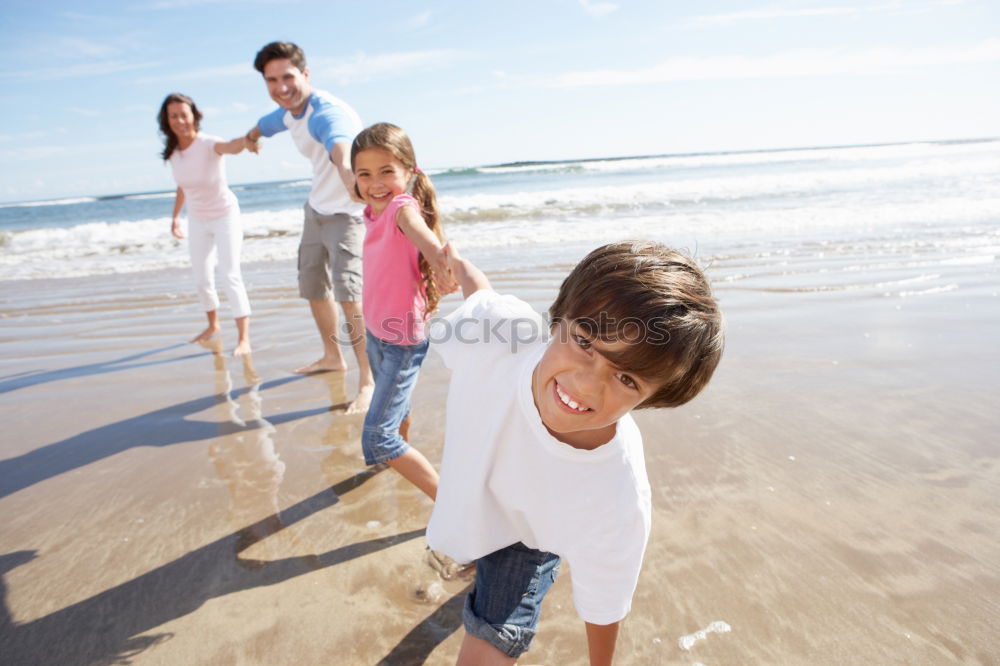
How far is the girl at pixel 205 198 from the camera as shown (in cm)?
457

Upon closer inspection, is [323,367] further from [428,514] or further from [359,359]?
[428,514]

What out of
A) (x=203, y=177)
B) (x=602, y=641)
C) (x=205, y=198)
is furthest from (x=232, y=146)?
(x=602, y=641)

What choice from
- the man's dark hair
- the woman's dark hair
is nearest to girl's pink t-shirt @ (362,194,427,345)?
the man's dark hair

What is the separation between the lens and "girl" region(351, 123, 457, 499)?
2.24 m

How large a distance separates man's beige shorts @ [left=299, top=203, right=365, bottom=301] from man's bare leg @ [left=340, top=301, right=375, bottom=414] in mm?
91

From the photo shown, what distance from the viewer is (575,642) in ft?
5.81

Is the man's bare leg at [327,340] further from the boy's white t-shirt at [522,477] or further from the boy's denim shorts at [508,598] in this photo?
the boy's denim shorts at [508,598]

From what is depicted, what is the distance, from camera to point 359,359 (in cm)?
378

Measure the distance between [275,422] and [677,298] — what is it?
270 cm

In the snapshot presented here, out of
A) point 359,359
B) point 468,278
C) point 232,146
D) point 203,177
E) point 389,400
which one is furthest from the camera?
point 203,177

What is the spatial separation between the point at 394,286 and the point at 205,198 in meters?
3.06

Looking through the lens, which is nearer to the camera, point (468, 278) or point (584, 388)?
point (584, 388)

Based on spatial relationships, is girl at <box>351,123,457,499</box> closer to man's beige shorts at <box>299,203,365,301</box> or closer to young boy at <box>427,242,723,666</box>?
young boy at <box>427,242,723,666</box>

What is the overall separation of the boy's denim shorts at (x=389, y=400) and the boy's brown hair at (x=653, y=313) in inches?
45.5
